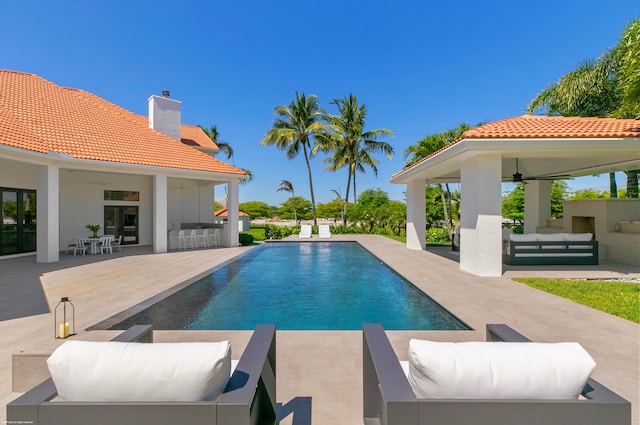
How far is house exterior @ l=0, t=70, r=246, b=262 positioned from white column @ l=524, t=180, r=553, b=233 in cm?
1639

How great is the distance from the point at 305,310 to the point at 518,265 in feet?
27.7

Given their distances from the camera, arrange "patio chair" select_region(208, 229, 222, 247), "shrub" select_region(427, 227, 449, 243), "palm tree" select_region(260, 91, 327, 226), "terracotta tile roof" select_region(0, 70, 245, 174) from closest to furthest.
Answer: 1. "terracotta tile roof" select_region(0, 70, 245, 174)
2. "patio chair" select_region(208, 229, 222, 247)
3. "shrub" select_region(427, 227, 449, 243)
4. "palm tree" select_region(260, 91, 327, 226)

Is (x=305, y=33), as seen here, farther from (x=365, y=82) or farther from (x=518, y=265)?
(x=518, y=265)

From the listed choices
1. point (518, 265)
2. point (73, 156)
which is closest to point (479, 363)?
point (518, 265)

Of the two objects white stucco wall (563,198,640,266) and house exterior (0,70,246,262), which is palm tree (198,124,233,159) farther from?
white stucco wall (563,198,640,266)

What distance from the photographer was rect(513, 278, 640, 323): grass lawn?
5748mm

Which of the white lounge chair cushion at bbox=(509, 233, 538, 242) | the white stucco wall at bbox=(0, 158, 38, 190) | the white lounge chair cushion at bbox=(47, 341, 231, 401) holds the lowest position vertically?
the white lounge chair cushion at bbox=(47, 341, 231, 401)

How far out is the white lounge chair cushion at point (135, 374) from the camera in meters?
1.72

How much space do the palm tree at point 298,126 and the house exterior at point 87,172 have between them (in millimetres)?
8641

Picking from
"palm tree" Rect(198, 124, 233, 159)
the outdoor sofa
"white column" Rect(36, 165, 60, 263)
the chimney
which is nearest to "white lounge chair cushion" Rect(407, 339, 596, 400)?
the outdoor sofa

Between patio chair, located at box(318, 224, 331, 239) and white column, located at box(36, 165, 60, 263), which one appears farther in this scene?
patio chair, located at box(318, 224, 331, 239)

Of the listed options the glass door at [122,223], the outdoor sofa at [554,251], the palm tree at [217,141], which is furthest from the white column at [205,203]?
the palm tree at [217,141]

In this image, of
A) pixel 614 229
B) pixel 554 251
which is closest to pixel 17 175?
pixel 554 251

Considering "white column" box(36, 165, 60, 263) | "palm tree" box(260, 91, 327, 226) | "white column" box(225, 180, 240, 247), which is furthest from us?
"palm tree" box(260, 91, 327, 226)
